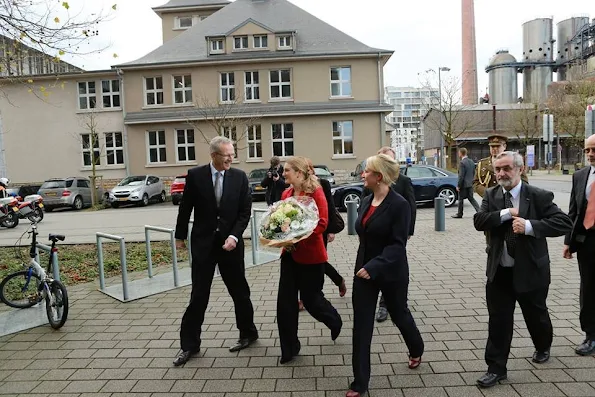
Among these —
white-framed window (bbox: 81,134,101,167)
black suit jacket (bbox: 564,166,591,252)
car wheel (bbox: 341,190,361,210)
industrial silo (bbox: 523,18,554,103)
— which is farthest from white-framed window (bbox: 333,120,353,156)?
industrial silo (bbox: 523,18,554,103)

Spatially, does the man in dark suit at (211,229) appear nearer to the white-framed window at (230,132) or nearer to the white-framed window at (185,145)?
the white-framed window at (230,132)

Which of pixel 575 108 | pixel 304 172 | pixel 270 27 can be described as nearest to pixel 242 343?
pixel 304 172

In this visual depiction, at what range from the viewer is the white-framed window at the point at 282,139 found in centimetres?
3162

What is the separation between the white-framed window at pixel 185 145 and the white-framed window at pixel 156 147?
92 centimetres

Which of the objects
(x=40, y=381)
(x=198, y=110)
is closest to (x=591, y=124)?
(x=40, y=381)

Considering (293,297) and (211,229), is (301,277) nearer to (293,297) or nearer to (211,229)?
(293,297)

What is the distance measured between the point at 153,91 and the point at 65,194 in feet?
33.4

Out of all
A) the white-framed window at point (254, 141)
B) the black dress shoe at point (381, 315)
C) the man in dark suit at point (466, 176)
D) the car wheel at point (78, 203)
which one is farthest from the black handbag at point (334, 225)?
the white-framed window at point (254, 141)

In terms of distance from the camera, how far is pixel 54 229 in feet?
53.5

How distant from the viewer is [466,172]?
1377 centimetres

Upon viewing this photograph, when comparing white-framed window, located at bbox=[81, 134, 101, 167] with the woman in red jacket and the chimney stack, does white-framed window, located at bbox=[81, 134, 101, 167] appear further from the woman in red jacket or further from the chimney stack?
the chimney stack

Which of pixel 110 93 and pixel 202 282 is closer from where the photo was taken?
pixel 202 282

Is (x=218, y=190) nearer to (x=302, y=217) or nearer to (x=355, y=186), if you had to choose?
(x=302, y=217)

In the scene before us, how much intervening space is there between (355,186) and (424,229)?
505 centimetres
